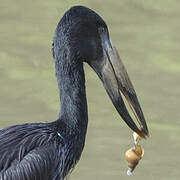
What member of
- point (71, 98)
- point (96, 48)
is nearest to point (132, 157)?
point (71, 98)

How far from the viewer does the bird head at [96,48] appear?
6660 mm

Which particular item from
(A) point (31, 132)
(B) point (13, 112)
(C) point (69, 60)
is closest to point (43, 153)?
(A) point (31, 132)

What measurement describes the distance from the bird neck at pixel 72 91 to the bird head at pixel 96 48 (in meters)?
0.06

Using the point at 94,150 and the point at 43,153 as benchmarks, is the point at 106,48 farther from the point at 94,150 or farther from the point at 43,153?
the point at 94,150

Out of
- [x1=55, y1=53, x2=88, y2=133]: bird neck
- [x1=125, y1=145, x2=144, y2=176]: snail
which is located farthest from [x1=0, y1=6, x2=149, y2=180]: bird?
[x1=125, y1=145, x2=144, y2=176]: snail

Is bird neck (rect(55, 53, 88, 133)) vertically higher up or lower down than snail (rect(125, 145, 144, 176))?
higher up

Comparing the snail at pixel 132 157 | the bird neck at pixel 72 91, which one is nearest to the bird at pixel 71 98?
the bird neck at pixel 72 91

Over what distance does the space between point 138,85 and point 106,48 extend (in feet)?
23.6

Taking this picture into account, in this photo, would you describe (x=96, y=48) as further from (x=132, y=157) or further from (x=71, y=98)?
(x=132, y=157)

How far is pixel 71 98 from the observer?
21.9 ft

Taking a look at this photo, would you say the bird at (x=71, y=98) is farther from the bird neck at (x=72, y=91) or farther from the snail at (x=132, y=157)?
the snail at (x=132, y=157)

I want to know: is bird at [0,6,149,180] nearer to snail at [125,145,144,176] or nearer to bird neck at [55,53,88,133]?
bird neck at [55,53,88,133]

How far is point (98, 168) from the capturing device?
47.1 feet

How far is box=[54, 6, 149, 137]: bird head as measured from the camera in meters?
6.66
